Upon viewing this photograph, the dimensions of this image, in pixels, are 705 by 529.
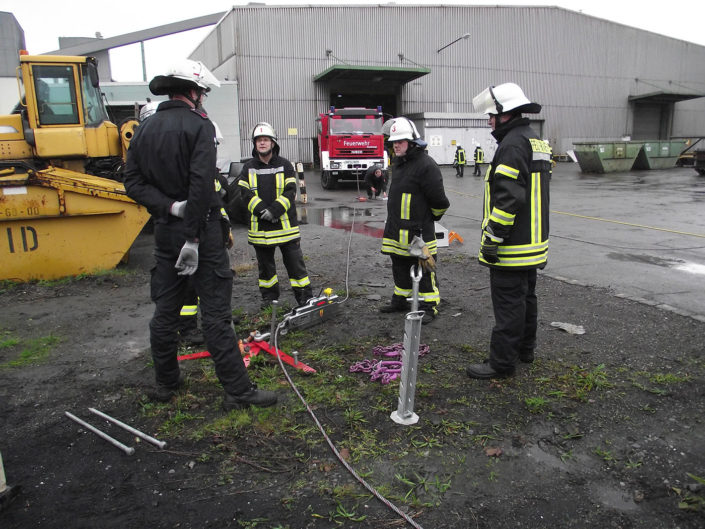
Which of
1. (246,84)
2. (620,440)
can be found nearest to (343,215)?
(620,440)

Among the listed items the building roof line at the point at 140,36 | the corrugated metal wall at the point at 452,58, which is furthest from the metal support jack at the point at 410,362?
the corrugated metal wall at the point at 452,58

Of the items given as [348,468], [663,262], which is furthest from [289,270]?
[663,262]

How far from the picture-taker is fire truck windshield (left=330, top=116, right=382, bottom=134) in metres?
19.8

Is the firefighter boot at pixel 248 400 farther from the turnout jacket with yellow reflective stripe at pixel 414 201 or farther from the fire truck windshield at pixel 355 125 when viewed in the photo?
the fire truck windshield at pixel 355 125

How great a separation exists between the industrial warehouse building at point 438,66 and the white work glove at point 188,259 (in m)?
22.4

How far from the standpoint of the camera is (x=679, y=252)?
791 cm

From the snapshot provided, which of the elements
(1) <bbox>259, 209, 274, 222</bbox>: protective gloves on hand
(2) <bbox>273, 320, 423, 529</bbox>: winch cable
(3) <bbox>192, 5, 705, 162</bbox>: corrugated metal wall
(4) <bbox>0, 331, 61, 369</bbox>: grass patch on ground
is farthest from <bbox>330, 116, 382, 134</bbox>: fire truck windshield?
(2) <bbox>273, 320, 423, 529</bbox>: winch cable

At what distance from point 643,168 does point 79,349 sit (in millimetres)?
31253

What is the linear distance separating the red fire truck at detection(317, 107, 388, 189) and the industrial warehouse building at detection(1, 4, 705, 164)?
6.64 metres

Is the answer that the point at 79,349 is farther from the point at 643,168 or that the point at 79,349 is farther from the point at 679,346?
the point at 643,168

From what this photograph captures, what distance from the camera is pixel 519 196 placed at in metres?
3.41

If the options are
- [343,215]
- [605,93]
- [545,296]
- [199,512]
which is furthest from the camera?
[605,93]

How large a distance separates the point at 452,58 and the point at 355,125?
1787 cm

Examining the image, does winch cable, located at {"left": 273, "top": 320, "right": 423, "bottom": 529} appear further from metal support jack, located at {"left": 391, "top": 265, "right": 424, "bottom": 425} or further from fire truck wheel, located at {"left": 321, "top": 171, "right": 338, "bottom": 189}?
fire truck wheel, located at {"left": 321, "top": 171, "right": 338, "bottom": 189}
